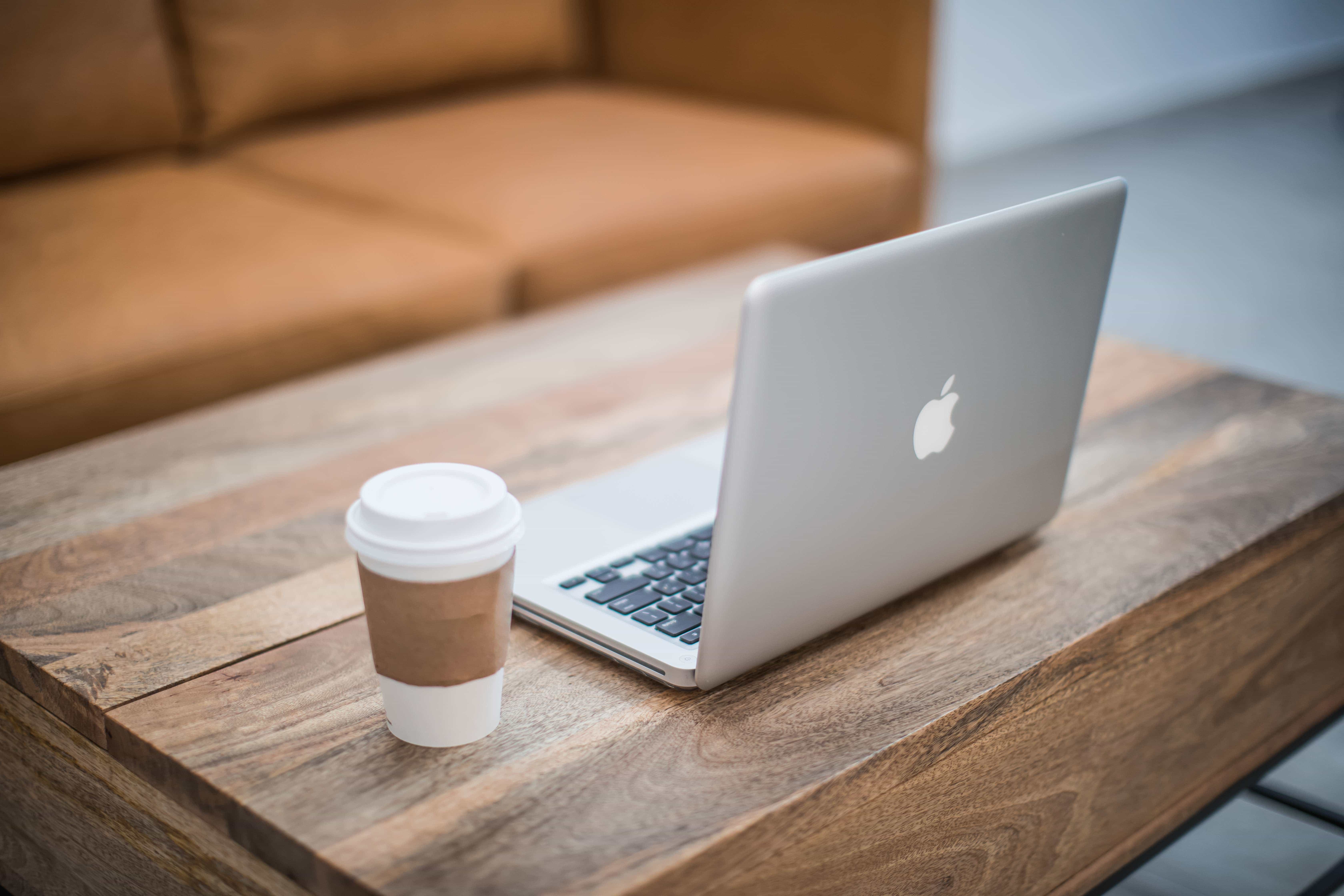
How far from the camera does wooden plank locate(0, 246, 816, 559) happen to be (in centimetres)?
98

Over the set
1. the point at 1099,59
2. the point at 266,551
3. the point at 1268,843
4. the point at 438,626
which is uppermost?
the point at 438,626

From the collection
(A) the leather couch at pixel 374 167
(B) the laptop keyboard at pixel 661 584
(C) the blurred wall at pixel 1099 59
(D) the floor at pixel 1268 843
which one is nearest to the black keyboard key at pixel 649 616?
(B) the laptop keyboard at pixel 661 584

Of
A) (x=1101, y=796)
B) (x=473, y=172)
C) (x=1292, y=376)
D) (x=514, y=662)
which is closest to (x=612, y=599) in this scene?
(x=514, y=662)

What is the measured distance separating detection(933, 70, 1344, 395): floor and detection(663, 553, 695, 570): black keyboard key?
1432 millimetres

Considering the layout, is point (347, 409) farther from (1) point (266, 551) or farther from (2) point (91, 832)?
(2) point (91, 832)

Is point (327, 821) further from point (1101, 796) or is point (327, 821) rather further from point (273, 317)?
point (273, 317)

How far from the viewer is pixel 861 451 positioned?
2.19 ft

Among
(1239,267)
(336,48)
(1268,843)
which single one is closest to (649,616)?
(1268,843)

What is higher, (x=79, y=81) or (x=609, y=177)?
(x=79, y=81)

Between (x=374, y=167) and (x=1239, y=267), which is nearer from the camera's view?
(x=374, y=167)

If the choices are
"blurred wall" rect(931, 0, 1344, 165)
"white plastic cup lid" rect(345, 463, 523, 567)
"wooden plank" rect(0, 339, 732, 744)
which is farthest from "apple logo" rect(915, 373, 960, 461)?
"blurred wall" rect(931, 0, 1344, 165)

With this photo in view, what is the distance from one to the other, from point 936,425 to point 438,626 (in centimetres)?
31

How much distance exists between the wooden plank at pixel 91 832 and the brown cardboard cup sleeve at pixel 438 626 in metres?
0.13

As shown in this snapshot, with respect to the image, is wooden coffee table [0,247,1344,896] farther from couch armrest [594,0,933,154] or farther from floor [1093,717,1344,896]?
couch armrest [594,0,933,154]
